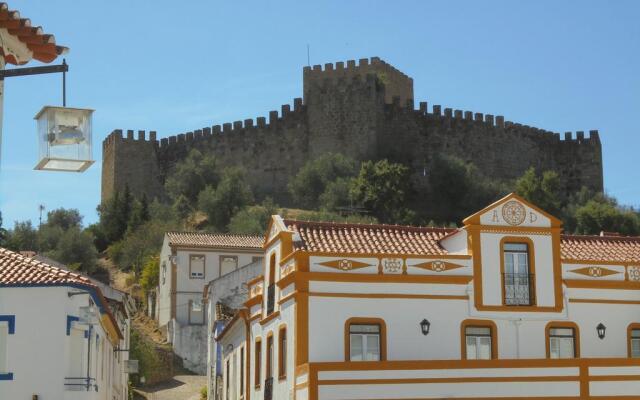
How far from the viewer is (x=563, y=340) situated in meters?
30.2

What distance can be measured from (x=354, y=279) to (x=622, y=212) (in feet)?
170

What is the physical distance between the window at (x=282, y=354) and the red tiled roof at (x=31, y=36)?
1574 cm

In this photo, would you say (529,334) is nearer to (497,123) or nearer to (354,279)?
(354,279)

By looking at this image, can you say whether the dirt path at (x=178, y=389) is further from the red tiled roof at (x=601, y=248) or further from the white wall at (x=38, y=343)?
the white wall at (x=38, y=343)

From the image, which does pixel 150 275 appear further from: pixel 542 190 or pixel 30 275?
pixel 30 275

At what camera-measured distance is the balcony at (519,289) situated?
29.9m

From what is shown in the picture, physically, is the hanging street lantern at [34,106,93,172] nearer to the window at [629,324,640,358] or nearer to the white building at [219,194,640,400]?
the white building at [219,194,640,400]

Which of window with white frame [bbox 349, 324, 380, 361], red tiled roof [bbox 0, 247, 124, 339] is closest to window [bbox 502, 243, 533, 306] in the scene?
window with white frame [bbox 349, 324, 380, 361]

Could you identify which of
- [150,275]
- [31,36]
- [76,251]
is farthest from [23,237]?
[31,36]

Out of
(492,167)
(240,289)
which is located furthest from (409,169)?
(240,289)

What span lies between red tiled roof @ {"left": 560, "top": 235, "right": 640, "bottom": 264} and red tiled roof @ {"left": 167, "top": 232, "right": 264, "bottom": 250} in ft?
94.2

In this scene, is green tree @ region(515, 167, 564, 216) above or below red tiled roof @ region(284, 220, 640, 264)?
above

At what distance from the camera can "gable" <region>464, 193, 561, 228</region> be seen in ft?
98.9

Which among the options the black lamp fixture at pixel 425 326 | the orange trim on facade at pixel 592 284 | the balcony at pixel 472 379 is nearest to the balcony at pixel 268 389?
the balcony at pixel 472 379
